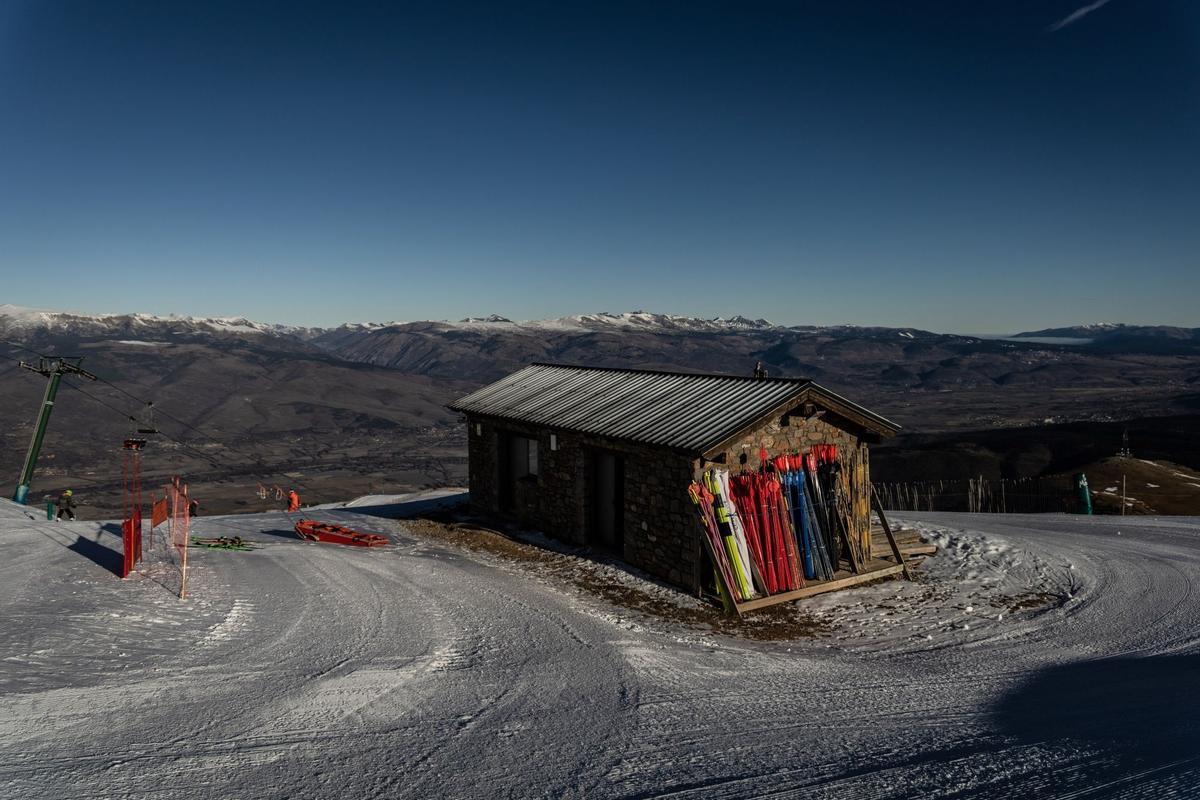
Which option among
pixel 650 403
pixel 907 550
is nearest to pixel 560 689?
pixel 650 403

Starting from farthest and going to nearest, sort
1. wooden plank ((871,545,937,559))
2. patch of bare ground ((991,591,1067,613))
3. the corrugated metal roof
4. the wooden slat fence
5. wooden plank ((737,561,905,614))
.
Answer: the wooden slat fence, wooden plank ((871,545,937,559)), the corrugated metal roof, wooden plank ((737,561,905,614)), patch of bare ground ((991,591,1067,613))

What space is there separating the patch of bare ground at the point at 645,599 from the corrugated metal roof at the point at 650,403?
2717 millimetres

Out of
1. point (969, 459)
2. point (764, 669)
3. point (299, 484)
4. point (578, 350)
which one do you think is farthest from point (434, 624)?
point (578, 350)

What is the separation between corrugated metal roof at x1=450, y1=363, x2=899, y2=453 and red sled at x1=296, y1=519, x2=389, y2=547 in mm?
4437

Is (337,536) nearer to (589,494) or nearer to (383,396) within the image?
(589,494)

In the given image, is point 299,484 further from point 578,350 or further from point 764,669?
point 578,350

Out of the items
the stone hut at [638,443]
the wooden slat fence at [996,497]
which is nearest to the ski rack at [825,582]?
the stone hut at [638,443]

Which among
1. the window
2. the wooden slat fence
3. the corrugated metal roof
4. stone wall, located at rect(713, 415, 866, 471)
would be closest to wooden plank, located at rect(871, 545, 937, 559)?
stone wall, located at rect(713, 415, 866, 471)

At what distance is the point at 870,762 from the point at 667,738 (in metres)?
1.72

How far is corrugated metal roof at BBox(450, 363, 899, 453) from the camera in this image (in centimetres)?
1346

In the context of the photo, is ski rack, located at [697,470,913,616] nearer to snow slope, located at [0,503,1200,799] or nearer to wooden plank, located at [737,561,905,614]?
wooden plank, located at [737,561,905,614]

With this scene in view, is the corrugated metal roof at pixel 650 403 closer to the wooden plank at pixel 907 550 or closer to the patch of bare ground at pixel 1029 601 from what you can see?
the wooden plank at pixel 907 550

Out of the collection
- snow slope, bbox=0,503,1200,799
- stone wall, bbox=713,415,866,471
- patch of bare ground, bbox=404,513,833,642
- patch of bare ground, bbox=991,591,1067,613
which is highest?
stone wall, bbox=713,415,866,471

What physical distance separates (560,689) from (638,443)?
6534 mm
